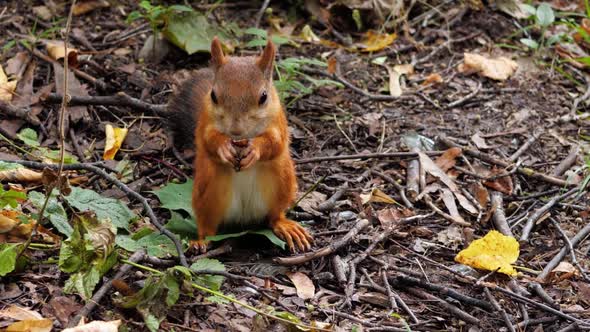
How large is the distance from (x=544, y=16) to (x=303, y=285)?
106 inches

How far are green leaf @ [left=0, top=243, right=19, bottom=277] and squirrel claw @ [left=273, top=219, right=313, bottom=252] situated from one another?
3.52 ft

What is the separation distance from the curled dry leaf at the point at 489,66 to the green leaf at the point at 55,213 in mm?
2709

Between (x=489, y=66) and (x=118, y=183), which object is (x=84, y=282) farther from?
(x=489, y=66)

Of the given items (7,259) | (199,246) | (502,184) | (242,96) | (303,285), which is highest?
(242,96)

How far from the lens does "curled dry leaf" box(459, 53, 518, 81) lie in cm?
480

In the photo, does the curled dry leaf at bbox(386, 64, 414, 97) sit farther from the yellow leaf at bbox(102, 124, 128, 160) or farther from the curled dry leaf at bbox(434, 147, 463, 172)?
the yellow leaf at bbox(102, 124, 128, 160)

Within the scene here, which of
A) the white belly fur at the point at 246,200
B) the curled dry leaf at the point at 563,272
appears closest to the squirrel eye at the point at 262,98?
the white belly fur at the point at 246,200

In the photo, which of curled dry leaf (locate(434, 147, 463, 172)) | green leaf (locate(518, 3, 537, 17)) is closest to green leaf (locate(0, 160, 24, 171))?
curled dry leaf (locate(434, 147, 463, 172))

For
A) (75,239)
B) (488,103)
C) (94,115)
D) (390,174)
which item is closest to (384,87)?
(488,103)

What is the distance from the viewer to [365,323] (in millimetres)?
2824

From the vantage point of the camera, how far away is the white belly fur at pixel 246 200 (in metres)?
3.27

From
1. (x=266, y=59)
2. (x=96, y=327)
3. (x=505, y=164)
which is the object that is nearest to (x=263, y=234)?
(x=266, y=59)

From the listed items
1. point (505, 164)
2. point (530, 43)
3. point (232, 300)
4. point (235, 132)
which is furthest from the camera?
point (530, 43)

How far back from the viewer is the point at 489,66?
483 cm
